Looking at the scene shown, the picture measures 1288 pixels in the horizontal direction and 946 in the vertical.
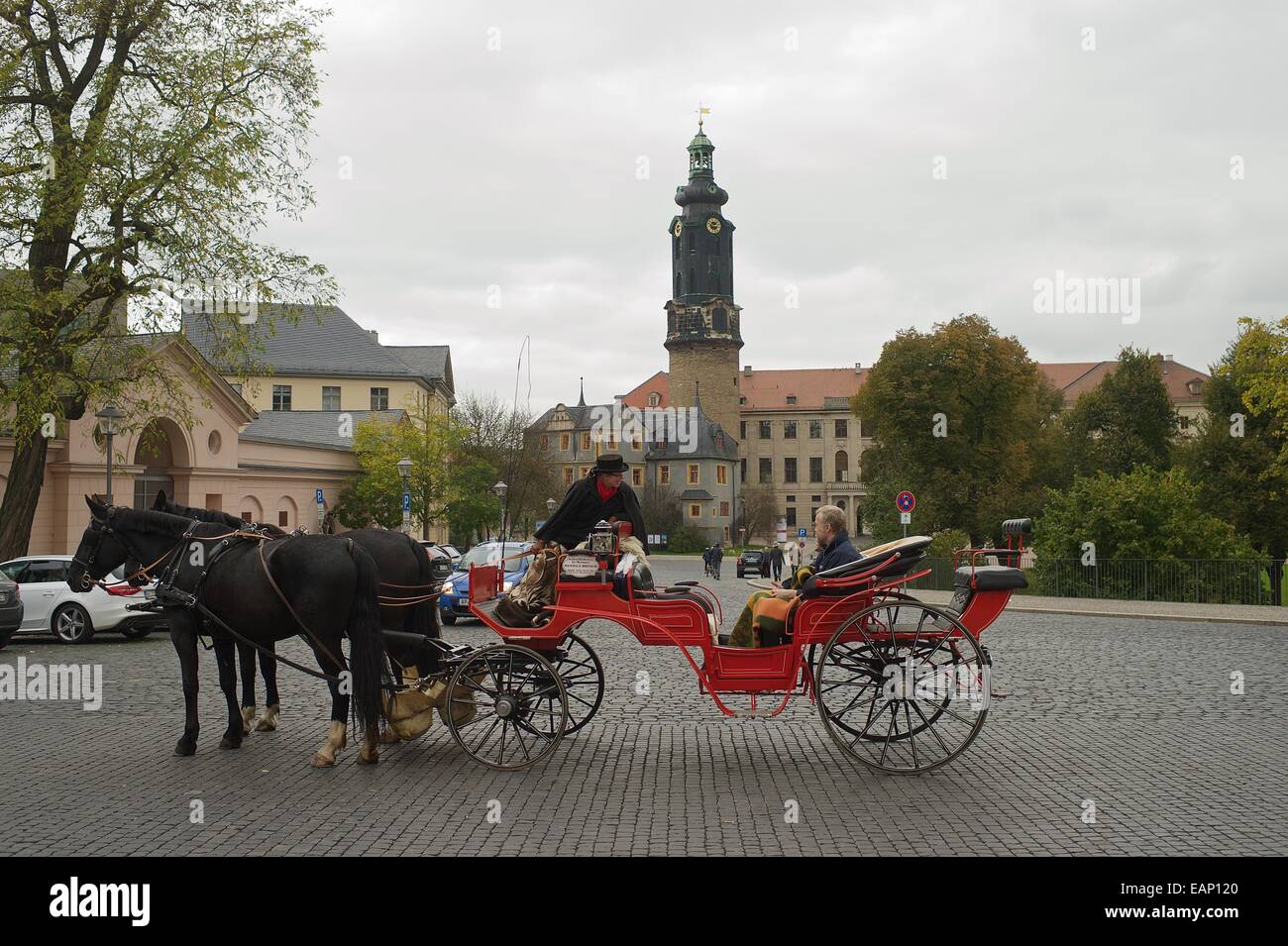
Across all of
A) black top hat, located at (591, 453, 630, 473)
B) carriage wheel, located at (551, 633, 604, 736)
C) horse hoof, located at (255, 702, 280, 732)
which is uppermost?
black top hat, located at (591, 453, 630, 473)

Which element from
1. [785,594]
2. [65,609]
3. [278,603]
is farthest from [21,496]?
[785,594]

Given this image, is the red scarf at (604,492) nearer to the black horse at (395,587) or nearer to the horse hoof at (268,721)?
the black horse at (395,587)

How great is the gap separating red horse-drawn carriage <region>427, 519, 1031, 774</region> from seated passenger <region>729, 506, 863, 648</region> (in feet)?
0.32

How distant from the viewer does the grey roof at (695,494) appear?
9882 centimetres

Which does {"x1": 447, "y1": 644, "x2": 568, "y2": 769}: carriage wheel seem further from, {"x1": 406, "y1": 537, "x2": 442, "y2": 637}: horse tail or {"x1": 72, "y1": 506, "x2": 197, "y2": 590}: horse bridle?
{"x1": 72, "y1": 506, "x2": 197, "y2": 590}: horse bridle

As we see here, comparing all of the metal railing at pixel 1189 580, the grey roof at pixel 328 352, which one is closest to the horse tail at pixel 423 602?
the metal railing at pixel 1189 580

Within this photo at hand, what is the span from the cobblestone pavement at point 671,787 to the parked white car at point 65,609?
19.7 feet

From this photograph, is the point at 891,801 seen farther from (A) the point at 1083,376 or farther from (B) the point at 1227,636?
(A) the point at 1083,376

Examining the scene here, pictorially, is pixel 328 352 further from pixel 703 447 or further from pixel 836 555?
pixel 836 555

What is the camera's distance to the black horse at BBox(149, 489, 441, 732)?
8.61 metres

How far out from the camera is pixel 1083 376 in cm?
11000

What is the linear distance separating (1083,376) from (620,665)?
351ft

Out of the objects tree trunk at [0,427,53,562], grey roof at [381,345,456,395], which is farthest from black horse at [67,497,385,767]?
grey roof at [381,345,456,395]
